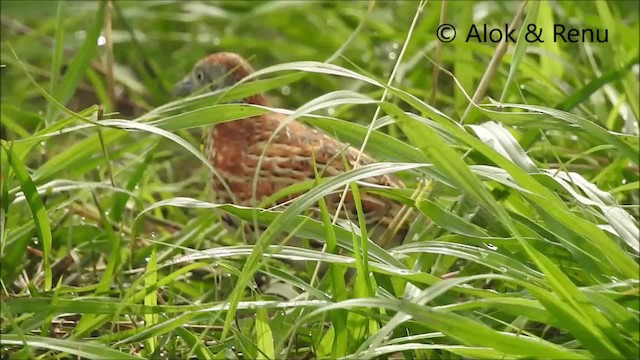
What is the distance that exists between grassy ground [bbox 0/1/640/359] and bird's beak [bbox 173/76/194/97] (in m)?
0.13

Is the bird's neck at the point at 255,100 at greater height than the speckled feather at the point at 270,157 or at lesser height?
greater

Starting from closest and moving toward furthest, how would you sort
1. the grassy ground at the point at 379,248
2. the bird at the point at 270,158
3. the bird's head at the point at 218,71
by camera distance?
the grassy ground at the point at 379,248
the bird at the point at 270,158
the bird's head at the point at 218,71

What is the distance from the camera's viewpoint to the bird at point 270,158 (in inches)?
118

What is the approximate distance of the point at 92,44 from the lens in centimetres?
310

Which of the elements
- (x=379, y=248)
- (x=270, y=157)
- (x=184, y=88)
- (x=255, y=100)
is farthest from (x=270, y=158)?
(x=379, y=248)

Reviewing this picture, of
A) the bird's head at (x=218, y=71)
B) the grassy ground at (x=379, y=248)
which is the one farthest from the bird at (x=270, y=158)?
the grassy ground at (x=379, y=248)

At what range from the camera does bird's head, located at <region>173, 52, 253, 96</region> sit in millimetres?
3406

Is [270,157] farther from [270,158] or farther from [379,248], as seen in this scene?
[379,248]

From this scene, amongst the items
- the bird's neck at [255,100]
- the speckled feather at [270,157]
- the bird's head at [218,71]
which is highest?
the bird's head at [218,71]

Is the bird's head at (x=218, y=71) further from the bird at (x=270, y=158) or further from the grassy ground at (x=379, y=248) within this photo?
the grassy ground at (x=379, y=248)

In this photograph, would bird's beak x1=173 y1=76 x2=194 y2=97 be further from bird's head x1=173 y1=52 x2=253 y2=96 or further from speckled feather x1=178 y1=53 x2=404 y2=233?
speckled feather x1=178 y1=53 x2=404 y2=233

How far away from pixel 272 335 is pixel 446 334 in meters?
0.41

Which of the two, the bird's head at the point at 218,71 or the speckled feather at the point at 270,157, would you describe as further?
the bird's head at the point at 218,71

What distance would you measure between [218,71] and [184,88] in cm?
17
